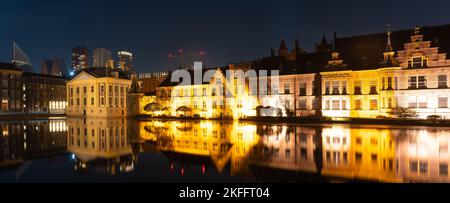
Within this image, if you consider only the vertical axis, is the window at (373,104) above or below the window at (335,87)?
below

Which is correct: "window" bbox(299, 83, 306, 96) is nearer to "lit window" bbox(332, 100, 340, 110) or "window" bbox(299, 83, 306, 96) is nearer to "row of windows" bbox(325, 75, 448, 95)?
"row of windows" bbox(325, 75, 448, 95)

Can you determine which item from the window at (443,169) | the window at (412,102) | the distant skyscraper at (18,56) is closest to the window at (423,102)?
the window at (412,102)

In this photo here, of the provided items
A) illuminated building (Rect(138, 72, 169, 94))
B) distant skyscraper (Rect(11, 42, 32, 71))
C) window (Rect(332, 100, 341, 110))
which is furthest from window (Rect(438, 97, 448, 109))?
distant skyscraper (Rect(11, 42, 32, 71))

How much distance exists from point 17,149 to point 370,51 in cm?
4929

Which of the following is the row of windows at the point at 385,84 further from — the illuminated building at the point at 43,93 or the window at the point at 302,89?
the illuminated building at the point at 43,93

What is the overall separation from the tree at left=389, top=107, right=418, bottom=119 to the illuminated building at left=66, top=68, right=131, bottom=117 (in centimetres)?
6095

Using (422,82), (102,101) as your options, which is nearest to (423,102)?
(422,82)

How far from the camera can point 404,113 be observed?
4138 centimetres

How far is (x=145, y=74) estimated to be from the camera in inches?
3356

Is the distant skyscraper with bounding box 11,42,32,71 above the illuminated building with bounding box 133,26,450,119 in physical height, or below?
above

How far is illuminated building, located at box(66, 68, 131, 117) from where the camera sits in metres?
75.5

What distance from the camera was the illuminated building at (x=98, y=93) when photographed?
75.5 metres

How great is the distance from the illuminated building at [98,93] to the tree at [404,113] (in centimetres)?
6095
